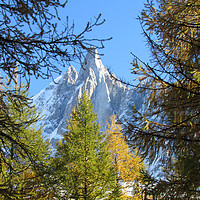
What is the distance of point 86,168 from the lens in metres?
6.59

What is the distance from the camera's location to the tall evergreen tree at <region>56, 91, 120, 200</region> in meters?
6.27

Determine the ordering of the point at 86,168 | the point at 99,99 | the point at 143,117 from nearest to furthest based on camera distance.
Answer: the point at 143,117, the point at 86,168, the point at 99,99

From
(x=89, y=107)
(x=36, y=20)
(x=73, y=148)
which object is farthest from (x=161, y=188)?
(x=89, y=107)

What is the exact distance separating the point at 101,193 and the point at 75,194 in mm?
858

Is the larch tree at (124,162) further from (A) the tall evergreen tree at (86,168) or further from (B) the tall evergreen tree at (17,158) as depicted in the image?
(B) the tall evergreen tree at (17,158)

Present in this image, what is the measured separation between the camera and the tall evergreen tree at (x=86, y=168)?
6.27m

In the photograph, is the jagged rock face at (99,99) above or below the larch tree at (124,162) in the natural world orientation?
above

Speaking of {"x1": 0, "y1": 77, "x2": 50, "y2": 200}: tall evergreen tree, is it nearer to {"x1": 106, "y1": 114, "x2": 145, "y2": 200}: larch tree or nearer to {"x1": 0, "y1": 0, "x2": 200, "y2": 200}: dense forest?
{"x1": 0, "y1": 0, "x2": 200, "y2": 200}: dense forest

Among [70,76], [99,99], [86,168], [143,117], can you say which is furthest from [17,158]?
[70,76]

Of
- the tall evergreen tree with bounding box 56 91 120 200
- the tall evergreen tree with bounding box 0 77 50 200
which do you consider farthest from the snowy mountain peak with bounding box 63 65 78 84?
the tall evergreen tree with bounding box 0 77 50 200

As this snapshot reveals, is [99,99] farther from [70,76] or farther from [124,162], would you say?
[124,162]

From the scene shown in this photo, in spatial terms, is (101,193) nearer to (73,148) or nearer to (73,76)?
(73,148)

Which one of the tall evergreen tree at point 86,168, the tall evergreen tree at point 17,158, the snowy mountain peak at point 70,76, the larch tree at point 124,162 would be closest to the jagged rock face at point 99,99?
the snowy mountain peak at point 70,76

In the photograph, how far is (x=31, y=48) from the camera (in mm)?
2297
